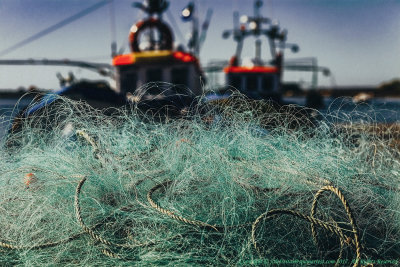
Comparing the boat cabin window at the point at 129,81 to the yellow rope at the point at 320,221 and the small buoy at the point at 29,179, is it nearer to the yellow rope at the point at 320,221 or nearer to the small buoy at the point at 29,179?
the small buoy at the point at 29,179

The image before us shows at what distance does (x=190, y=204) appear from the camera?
2.21 m

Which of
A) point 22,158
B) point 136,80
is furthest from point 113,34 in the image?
point 22,158

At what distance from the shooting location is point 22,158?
2779mm

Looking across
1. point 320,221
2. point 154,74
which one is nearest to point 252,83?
point 154,74

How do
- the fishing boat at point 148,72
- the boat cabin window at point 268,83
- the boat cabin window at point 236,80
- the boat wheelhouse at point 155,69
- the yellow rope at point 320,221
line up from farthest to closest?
the boat cabin window at point 268,83
the boat cabin window at point 236,80
the boat wheelhouse at point 155,69
the fishing boat at point 148,72
the yellow rope at point 320,221

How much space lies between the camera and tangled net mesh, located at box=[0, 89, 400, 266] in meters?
2.02

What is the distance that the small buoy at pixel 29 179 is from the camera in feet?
7.59

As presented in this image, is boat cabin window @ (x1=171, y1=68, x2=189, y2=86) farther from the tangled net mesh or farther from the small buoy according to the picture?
the small buoy

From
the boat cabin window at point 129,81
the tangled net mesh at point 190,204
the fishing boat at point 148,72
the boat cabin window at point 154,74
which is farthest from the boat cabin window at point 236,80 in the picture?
the tangled net mesh at point 190,204

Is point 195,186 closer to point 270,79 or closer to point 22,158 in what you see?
point 22,158

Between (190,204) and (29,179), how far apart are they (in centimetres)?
106

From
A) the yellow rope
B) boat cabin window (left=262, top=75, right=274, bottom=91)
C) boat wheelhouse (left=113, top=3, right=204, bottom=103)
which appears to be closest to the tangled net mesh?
the yellow rope

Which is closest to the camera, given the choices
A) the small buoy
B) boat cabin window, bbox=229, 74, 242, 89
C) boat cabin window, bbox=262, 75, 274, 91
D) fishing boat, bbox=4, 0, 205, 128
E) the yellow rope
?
the yellow rope

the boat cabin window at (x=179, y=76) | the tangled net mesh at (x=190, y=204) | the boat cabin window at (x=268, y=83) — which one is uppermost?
the boat cabin window at (x=179, y=76)
